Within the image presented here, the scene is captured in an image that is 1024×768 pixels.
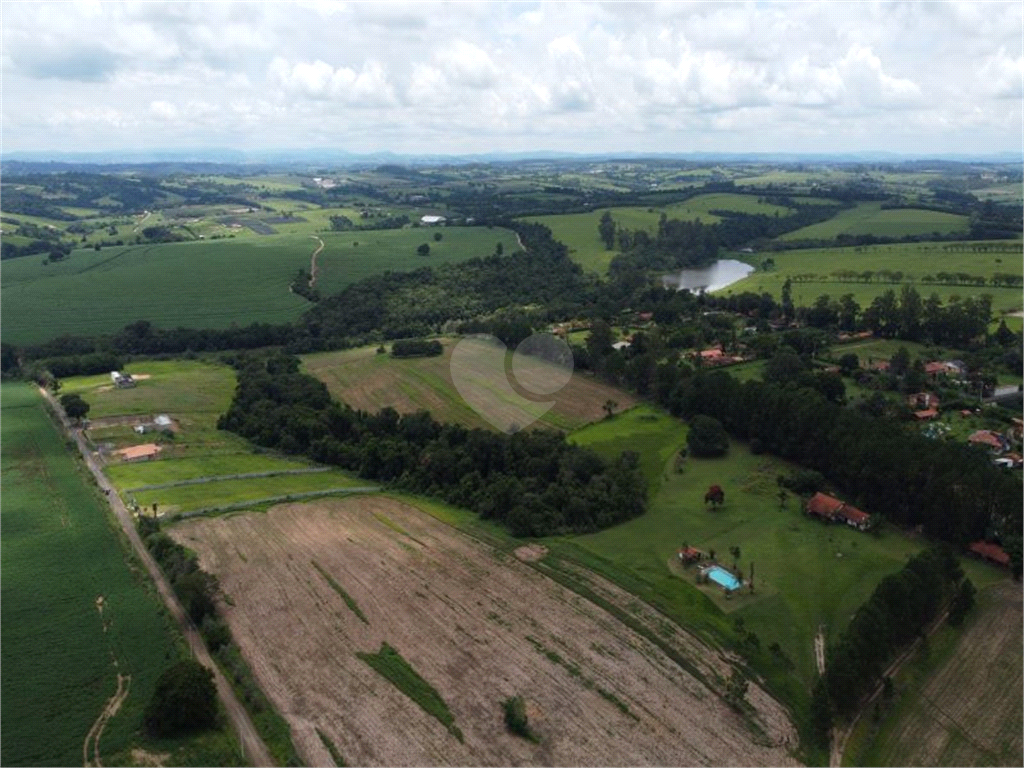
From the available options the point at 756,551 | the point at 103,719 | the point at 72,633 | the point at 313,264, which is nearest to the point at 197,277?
the point at 313,264

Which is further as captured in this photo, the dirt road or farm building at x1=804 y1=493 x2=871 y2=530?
farm building at x1=804 y1=493 x2=871 y2=530

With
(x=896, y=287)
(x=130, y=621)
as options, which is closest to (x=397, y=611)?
(x=130, y=621)

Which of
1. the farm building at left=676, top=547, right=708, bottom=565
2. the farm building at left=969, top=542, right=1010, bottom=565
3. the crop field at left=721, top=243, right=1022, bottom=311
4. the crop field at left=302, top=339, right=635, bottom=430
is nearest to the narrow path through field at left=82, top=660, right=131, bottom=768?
the farm building at left=676, top=547, right=708, bottom=565

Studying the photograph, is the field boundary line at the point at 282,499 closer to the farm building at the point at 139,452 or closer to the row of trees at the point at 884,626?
the farm building at the point at 139,452

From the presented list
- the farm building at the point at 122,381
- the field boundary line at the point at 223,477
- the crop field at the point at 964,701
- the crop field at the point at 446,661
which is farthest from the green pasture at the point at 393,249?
the crop field at the point at 964,701

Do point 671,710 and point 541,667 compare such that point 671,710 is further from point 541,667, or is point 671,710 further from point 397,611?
point 397,611

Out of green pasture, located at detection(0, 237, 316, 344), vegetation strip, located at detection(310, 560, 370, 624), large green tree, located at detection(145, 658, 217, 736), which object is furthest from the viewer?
green pasture, located at detection(0, 237, 316, 344)

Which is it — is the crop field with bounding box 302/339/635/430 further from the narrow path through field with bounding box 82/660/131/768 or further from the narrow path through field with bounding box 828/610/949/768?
the narrow path through field with bounding box 82/660/131/768
